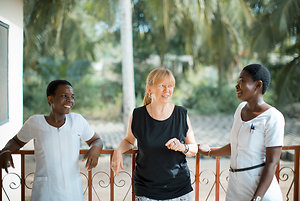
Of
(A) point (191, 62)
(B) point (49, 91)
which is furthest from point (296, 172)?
(A) point (191, 62)

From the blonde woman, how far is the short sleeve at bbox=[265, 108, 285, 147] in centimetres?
50

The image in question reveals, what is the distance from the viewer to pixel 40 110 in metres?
16.1

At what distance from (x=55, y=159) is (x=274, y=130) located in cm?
142

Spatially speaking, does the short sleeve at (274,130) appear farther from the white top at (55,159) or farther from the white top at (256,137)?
the white top at (55,159)

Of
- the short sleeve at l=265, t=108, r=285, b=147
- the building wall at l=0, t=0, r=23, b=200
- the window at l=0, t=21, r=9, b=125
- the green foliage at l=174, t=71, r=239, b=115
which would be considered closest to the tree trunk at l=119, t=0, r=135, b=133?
the building wall at l=0, t=0, r=23, b=200

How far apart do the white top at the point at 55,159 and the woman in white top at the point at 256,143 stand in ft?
3.55

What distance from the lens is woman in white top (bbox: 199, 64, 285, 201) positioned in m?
1.84

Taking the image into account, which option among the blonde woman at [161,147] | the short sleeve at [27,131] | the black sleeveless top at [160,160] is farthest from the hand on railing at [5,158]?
the black sleeveless top at [160,160]

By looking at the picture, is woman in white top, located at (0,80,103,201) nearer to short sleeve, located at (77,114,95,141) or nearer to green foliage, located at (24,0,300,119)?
short sleeve, located at (77,114,95,141)

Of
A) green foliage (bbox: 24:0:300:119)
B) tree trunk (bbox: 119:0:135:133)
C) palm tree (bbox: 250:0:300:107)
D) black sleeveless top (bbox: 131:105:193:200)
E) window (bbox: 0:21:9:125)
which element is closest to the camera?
black sleeveless top (bbox: 131:105:193:200)

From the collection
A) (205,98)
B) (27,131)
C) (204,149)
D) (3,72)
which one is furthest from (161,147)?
(205,98)

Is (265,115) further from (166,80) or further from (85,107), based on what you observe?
(85,107)

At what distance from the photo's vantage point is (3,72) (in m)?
3.68

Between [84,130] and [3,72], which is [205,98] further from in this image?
[84,130]
